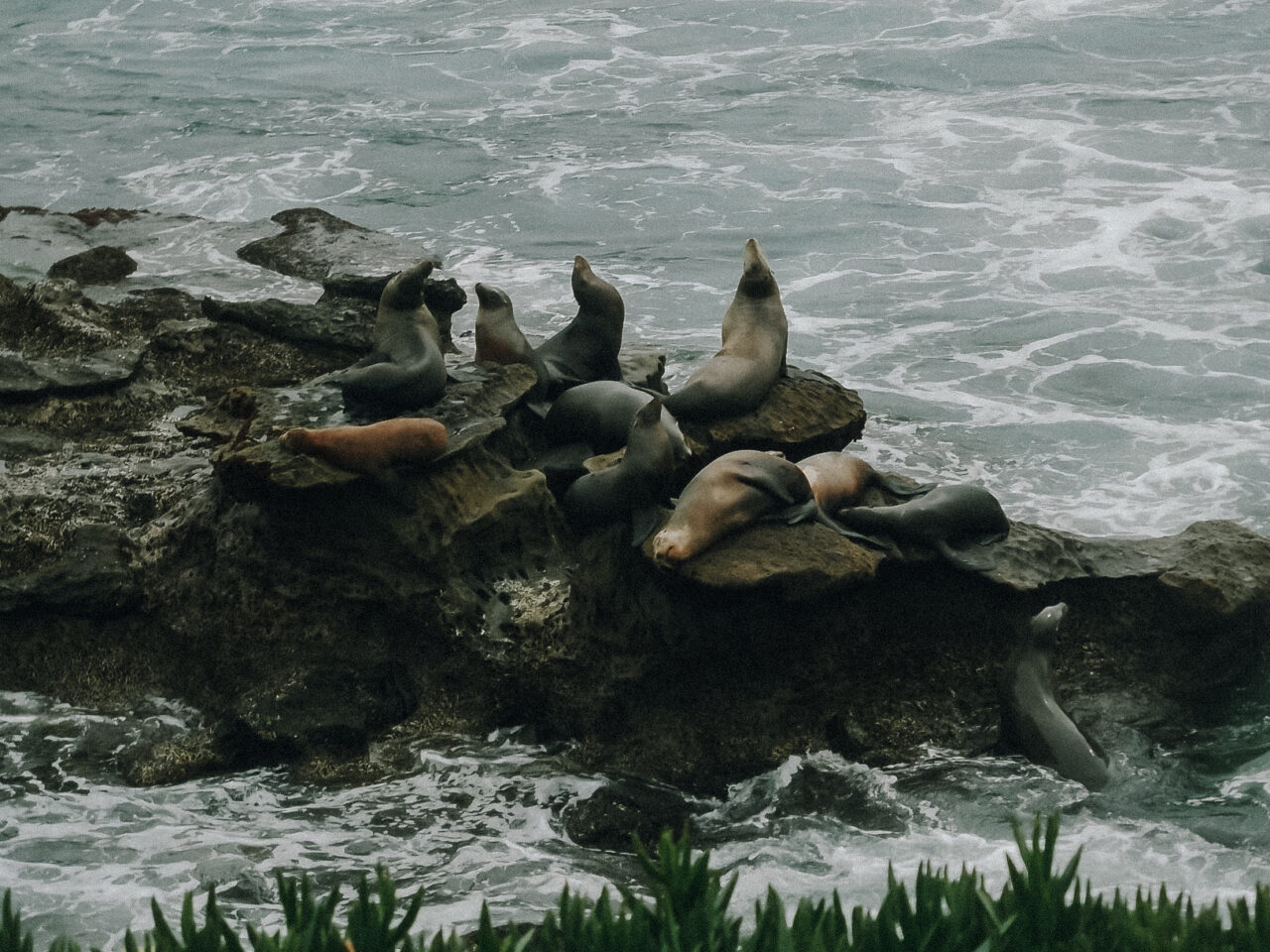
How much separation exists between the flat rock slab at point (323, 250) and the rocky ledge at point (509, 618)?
5.14m

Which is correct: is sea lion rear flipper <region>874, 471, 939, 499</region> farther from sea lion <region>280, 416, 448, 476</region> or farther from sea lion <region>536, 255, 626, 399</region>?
sea lion <region>280, 416, 448, 476</region>

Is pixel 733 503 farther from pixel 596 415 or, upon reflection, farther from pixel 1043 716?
pixel 1043 716

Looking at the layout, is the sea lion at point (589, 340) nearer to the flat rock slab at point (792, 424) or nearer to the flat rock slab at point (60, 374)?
the flat rock slab at point (792, 424)

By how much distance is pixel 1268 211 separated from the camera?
16219mm

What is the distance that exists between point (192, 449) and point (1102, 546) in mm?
4623

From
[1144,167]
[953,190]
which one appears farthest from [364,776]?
[1144,167]

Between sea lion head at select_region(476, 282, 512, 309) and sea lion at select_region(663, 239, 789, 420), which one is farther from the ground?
sea lion head at select_region(476, 282, 512, 309)

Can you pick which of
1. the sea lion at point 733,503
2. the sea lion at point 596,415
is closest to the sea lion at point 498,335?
the sea lion at point 596,415

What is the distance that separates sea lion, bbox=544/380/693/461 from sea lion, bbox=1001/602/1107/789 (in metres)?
2.19

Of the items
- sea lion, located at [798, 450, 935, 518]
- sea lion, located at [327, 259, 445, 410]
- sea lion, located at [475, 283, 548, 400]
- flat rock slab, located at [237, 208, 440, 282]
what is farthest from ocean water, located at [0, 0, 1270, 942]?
sea lion, located at [475, 283, 548, 400]

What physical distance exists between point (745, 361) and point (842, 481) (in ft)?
4.57

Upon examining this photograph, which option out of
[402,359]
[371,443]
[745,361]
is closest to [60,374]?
[402,359]

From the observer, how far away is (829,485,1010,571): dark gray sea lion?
683 centimetres

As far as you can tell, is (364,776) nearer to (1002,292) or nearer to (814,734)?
(814,734)
